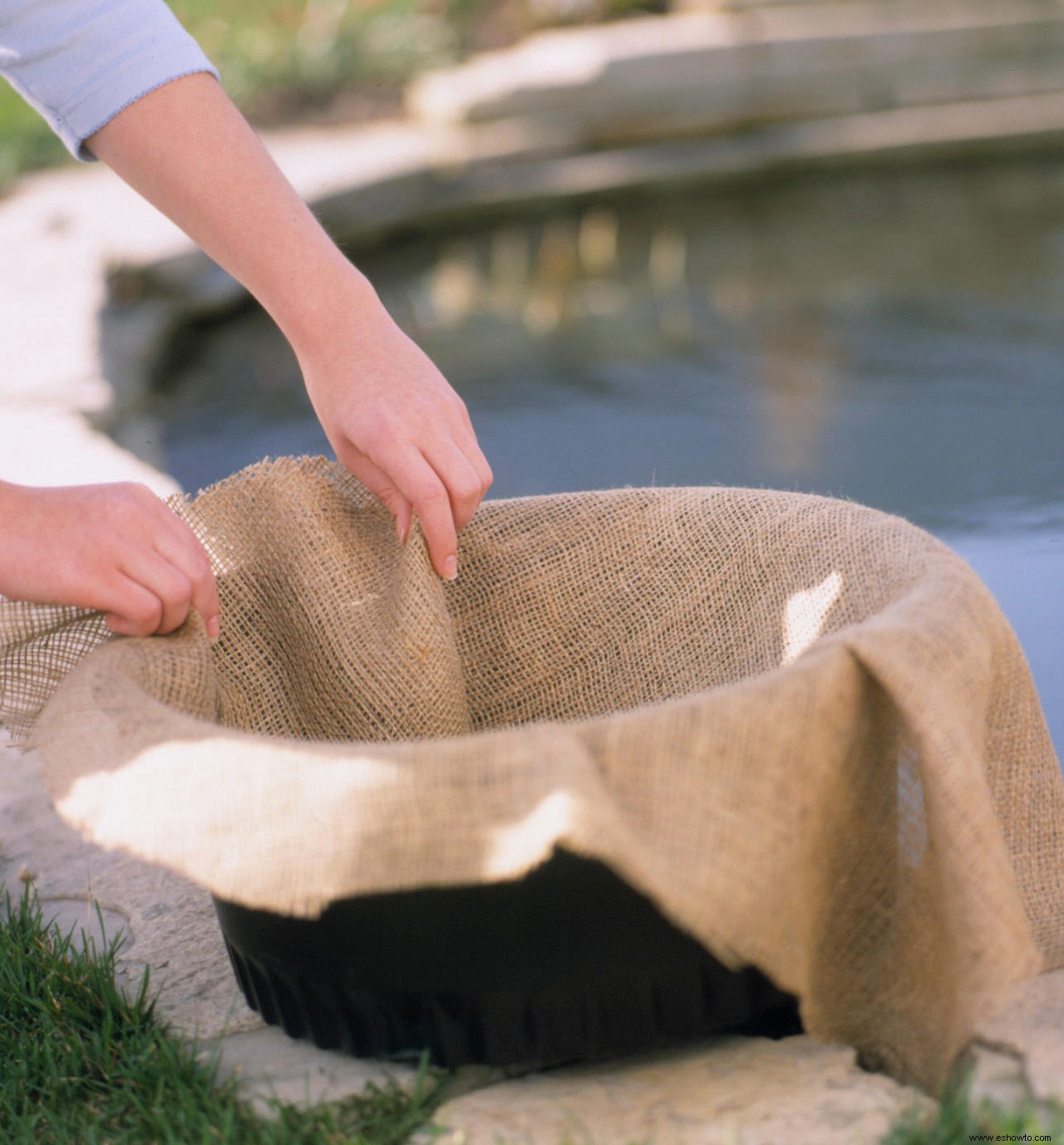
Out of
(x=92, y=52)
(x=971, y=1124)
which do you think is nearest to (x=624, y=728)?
(x=971, y=1124)

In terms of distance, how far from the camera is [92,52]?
105cm

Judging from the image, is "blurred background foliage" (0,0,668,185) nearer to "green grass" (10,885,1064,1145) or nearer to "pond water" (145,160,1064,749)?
"pond water" (145,160,1064,749)

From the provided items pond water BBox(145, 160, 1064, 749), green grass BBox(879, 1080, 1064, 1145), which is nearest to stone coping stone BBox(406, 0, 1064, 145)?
pond water BBox(145, 160, 1064, 749)

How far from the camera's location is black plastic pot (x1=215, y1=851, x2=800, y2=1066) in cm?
73

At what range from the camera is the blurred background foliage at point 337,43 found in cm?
554

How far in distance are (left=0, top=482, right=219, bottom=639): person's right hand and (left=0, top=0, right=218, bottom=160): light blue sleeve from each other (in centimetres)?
35

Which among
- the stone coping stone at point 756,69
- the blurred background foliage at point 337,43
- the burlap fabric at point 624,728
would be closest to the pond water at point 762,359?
the stone coping stone at point 756,69

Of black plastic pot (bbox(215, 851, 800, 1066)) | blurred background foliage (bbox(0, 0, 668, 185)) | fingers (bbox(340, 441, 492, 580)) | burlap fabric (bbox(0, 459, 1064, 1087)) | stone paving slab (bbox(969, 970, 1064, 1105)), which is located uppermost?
blurred background foliage (bbox(0, 0, 668, 185))

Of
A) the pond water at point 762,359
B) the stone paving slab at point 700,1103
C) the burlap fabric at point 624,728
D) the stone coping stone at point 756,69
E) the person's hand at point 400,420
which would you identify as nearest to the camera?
the burlap fabric at point 624,728

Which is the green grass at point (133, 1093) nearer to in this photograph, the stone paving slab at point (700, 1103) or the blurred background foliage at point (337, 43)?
the stone paving slab at point (700, 1103)

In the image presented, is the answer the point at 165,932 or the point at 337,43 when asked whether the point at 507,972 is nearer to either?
the point at 165,932

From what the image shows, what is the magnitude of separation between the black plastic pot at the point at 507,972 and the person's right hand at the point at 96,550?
21 centimetres

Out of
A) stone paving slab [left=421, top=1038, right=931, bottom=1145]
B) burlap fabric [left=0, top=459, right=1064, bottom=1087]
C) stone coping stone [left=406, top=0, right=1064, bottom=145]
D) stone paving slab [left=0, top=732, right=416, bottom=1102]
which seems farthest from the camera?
stone coping stone [left=406, top=0, right=1064, bottom=145]

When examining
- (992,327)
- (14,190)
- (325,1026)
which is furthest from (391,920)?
(14,190)
